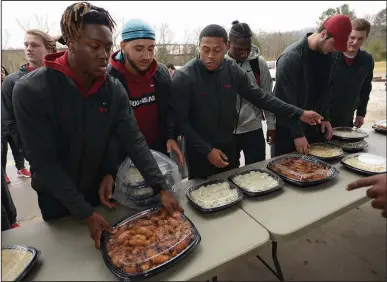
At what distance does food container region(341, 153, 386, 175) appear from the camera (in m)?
1.63

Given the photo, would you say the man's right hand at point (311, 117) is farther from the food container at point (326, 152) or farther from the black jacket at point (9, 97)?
the black jacket at point (9, 97)

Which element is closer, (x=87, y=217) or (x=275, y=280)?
(x=87, y=217)

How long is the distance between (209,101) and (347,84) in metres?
1.65

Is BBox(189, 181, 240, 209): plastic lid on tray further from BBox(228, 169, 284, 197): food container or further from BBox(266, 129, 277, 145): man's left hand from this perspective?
BBox(266, 129, 277, 145): man's left hand

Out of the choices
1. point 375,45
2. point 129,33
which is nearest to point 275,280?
point 129,33

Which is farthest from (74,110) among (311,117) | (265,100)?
(311,117)

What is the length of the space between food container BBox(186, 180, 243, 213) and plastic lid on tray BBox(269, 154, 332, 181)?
37 centimetres

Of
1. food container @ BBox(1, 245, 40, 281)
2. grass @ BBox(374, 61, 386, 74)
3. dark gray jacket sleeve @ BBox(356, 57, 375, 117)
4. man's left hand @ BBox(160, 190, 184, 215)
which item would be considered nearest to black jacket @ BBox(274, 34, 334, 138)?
dark gray jacket sleeve @ BBox(356, 57, 375, 117)

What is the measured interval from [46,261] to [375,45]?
1619 centimetres

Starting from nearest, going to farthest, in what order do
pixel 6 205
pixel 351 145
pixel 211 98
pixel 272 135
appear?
1. pixel 6 205
2. pixel 211 98
3. pixel 351 145
4. pixel 272 135

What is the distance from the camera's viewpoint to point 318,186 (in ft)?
4.98

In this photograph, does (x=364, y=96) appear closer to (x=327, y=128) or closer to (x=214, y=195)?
(x=327, y=128)

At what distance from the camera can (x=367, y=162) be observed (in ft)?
5.64

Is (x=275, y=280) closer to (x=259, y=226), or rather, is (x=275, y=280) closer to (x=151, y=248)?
(x=259, y=226)
